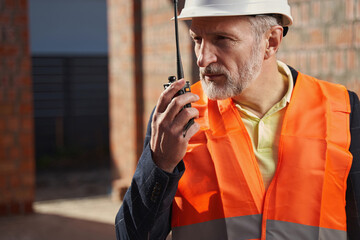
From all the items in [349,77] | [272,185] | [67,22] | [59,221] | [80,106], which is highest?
[67,22]

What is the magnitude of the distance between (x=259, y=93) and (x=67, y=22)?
9.17 meters

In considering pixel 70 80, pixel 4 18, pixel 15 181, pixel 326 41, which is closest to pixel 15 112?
pixel 15 181

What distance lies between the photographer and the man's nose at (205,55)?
1679 millimetres

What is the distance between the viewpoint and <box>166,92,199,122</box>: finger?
1476mm

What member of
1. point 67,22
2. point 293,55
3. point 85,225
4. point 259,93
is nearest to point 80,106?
point 67,22

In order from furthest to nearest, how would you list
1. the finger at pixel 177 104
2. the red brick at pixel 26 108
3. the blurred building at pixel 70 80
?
the blurred building at pixel 70 80 < the red brick at pixel 26 108 < the finger at pixel 177 104

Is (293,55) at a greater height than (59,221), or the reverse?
(293,55)

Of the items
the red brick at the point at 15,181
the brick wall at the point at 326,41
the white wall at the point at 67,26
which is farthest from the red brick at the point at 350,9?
the white wall at the point at 67,26

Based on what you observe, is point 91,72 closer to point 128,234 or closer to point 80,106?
point 80,106

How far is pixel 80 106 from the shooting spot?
35.3ft

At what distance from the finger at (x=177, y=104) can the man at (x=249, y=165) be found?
0.54ft

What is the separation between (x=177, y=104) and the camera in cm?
148

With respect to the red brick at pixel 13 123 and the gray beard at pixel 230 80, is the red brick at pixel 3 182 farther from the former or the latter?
the gray beard at pixel 230 80

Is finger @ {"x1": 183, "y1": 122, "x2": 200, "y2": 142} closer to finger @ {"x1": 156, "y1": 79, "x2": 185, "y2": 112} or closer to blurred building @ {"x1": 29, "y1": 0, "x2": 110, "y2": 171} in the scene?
finger @ {"x1": 156, "y1": 79, "x2": 185, "y2": 112}
